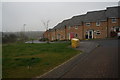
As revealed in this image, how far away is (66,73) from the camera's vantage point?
692cm

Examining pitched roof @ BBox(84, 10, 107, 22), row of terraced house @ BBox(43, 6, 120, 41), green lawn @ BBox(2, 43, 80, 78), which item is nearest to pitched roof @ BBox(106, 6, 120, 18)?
row of terraced house @ BBox(43, 6, 120, 41)

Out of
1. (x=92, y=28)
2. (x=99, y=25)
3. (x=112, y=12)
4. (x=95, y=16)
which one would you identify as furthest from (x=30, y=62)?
(x=95, y=16)

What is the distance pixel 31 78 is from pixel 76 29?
38484mm

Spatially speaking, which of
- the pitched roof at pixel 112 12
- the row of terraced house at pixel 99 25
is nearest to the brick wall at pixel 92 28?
the row of terraced house at pixel 99 25

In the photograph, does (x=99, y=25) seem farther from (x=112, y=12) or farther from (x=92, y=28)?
(x=112, y=12)

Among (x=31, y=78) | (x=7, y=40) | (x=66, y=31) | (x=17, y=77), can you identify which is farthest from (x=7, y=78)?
(x=66, y=31)

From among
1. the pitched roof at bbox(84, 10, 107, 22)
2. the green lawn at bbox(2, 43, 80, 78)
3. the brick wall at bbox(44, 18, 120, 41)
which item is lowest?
the green lawn at bbox(2, 43, 80, 78)

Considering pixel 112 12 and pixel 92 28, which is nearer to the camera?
pixel 112 12

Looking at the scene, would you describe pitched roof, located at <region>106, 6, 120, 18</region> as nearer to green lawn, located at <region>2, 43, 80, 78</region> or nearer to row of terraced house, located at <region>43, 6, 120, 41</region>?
row of terraced house, located at <region>43, 6, 120, 41</region>

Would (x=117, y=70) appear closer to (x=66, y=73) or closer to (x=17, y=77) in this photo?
(x=66, y=73)

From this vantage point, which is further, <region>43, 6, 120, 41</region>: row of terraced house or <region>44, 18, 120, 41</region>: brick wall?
<region>44, 18, 120, 41</region>: brick wall

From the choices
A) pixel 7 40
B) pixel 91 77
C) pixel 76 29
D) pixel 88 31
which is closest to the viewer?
pixel 91 77

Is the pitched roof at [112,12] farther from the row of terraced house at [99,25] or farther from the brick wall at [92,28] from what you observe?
the brick wall at [92,28]

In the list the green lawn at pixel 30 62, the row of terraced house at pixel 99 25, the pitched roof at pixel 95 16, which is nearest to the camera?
the green lawn at pixel 30 62
